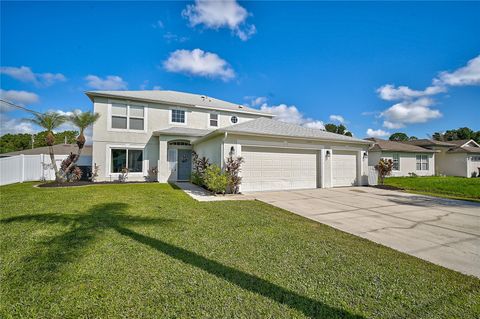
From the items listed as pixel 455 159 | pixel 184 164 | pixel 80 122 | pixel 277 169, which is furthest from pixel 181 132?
pixel 455 159

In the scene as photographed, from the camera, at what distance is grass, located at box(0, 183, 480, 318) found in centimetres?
220

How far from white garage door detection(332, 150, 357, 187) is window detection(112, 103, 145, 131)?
13.1 meters

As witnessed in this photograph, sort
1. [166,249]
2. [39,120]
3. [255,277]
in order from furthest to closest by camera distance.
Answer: [39,120] → [166,249] → [255,277]

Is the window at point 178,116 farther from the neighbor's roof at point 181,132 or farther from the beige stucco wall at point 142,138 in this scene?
the neighbor's roof at point 181,132

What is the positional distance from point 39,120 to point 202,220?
1363 centimetres

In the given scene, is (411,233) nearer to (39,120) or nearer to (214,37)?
(214,37)

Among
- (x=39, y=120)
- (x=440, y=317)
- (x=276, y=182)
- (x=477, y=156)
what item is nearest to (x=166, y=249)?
(x=440, y=317)

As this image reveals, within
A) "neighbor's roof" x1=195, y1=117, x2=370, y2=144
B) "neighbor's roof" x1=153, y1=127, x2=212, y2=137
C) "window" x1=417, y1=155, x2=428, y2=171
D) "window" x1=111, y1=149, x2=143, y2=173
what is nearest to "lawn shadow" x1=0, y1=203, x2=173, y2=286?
"neighbor's roof" x1=195, y1=117, x2=370, y2=144

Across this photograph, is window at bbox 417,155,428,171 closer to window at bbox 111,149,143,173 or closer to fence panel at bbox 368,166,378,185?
fence panel at bbox 368,166,378,185

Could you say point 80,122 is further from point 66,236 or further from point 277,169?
point 277,169

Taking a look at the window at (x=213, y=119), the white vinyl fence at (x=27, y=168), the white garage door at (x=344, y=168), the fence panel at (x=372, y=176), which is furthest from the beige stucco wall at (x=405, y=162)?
the white vinyl fence at (x=27, y=168)

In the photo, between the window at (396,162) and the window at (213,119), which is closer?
the window at (213,119)

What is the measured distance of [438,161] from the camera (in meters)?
25.1

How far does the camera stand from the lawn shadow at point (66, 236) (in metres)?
2.83
